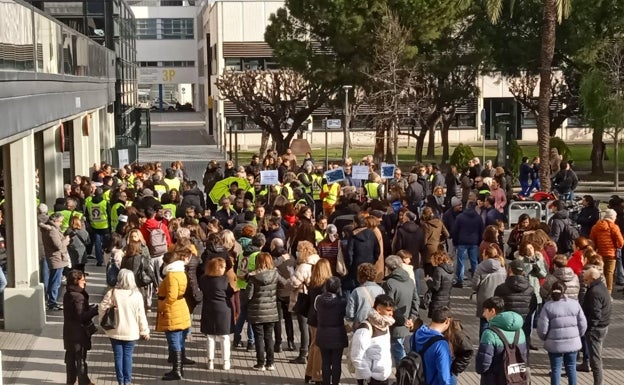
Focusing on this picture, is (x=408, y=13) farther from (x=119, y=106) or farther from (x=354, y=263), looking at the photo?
(x=354, y=263)

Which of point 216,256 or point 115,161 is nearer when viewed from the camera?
point 216,256

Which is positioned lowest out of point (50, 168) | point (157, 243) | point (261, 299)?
point (261, 299)

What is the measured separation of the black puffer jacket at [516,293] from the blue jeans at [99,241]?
1052cm

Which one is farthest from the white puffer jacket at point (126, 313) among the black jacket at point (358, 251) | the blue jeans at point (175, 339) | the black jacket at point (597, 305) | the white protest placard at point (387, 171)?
the white protest placard at point (387, 171)

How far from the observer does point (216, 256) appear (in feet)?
49.0

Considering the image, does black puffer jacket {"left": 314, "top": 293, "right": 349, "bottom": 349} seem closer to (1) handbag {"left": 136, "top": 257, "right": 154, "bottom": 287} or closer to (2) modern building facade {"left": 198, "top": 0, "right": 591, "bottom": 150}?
(1) handbag {"left": 136, "top": 257, "right": 154, "bottom": 287}

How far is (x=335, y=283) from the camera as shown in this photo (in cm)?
1248

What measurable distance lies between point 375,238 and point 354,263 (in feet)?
1.69

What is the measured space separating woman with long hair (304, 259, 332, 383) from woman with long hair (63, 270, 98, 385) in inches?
96.2

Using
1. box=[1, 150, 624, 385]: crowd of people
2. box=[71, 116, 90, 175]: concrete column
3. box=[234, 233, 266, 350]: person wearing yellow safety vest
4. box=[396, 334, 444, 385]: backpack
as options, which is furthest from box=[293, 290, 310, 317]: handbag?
box=[71, 116, 90, 175]: concrete column

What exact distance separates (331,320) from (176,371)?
238 centimetres

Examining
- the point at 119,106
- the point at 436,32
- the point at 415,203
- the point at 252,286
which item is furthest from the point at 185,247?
the point at 436,32

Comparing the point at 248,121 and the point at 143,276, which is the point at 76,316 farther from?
the point at 248,121

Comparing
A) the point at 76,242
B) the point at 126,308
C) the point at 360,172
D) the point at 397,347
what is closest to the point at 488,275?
the point at 397,347
